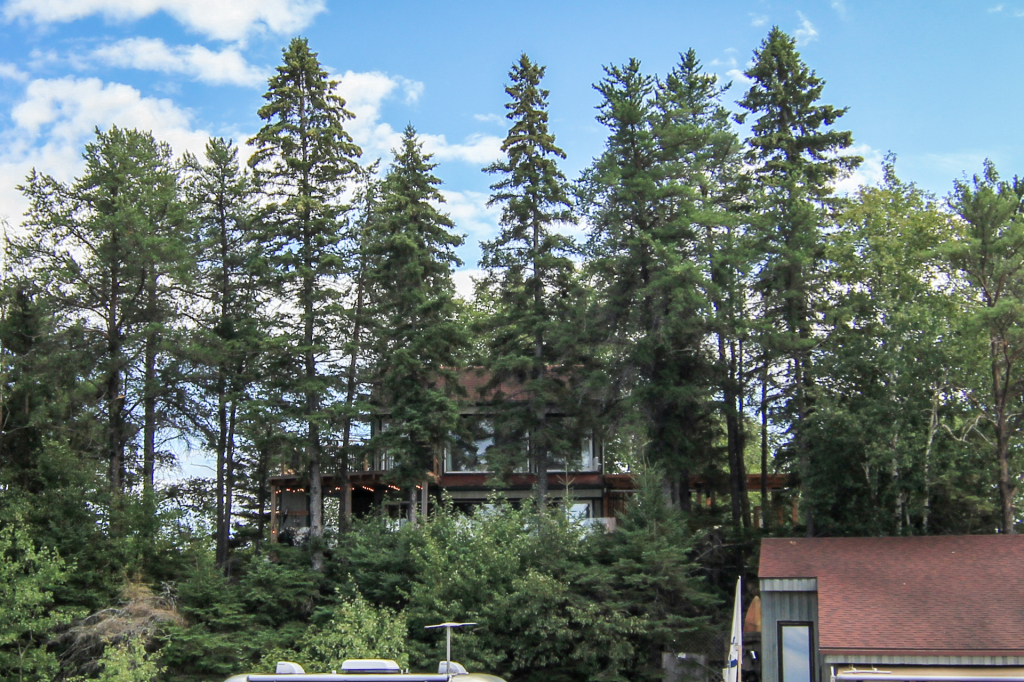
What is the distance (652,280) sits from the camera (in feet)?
97.1

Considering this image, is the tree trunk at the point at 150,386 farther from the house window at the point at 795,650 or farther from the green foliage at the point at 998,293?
the green foliage at the point at 998,293

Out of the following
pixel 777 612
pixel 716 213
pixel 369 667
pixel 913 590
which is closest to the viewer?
pixel 369 667

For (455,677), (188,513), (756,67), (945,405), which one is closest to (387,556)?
(188,513)

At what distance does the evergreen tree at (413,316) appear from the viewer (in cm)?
3100

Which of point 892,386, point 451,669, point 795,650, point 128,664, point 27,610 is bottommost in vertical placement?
point 128,664

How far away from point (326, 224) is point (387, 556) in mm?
11996

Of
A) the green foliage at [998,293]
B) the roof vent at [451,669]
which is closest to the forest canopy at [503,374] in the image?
the green foliage at [998,293]

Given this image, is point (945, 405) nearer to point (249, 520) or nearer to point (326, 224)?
point (326, 224)

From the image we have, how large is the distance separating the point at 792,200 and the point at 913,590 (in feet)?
43.6

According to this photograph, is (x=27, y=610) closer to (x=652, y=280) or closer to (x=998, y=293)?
(x=652, y=280)

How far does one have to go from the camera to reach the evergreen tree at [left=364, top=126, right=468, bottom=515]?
3100 centimetres

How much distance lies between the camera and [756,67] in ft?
109

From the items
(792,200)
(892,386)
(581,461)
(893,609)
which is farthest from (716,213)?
(893,609)

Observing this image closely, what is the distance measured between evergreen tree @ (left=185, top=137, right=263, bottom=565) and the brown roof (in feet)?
63.3
